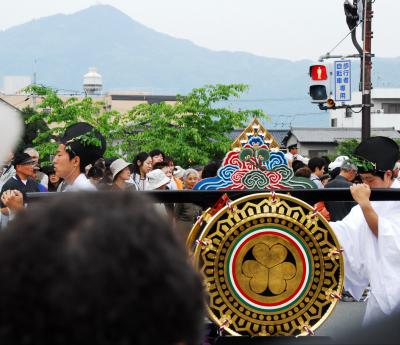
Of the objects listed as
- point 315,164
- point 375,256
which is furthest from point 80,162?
point 315,164

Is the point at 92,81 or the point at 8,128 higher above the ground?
the point at 8,128

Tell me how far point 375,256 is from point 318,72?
13.3 meters

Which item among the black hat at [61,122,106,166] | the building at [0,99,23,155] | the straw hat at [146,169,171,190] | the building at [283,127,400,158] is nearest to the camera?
the building at [0,99,23,155]

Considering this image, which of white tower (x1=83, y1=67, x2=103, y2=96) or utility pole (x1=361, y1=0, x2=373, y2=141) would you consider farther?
white tower (x1=83, y1=67, x2=103, y2=96)

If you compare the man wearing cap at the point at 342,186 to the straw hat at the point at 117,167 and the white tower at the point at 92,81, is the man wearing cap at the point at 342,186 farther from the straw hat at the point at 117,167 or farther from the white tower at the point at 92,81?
the white tower at the point at 92,81

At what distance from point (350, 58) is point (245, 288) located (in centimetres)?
1418

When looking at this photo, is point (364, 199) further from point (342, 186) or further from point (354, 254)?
point (342, 186)

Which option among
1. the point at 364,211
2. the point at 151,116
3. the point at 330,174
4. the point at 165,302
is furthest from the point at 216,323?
the point at 151,116

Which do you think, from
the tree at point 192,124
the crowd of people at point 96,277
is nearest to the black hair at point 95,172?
the crowd of people at point 96,277

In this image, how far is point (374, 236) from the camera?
16.1 feet

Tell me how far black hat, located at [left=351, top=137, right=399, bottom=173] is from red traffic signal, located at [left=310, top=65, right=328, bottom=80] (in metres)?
12.7

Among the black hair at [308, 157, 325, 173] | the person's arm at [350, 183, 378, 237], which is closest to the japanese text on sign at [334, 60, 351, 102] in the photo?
the black hair at [308, 157, 325, 173]

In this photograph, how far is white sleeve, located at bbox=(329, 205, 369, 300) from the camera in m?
4.99

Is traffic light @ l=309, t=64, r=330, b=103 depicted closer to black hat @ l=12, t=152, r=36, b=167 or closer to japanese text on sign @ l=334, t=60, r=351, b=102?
japanese text on sign @ l=334, t=60, r=351, b=102
